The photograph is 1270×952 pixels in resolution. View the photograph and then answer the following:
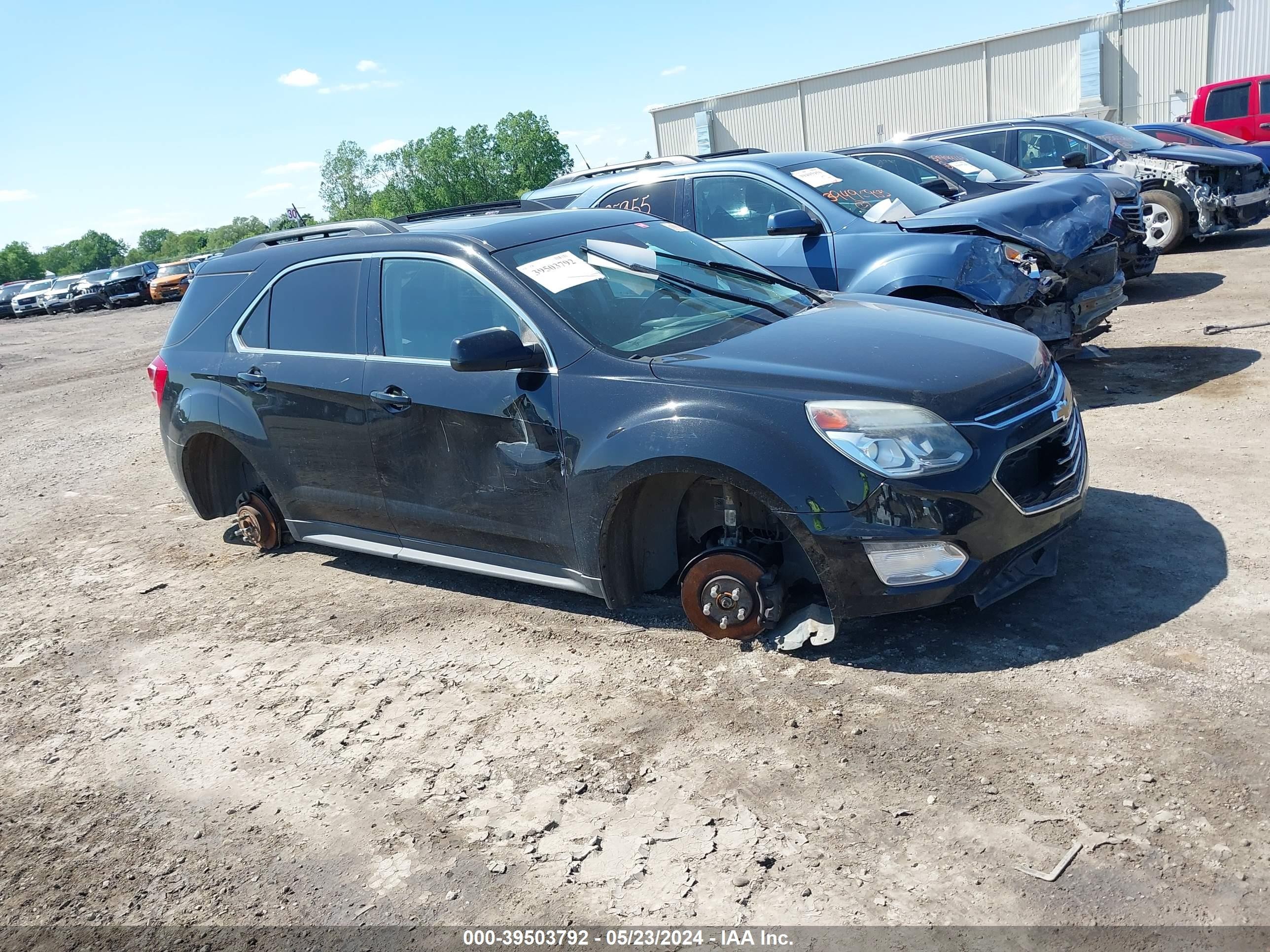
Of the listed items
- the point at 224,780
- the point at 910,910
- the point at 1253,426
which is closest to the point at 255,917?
the point at 224,780

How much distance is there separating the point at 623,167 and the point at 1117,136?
23.9 ft

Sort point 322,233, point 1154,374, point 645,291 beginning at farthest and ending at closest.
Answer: point 1154,374 → point 322,233 → point 645,291

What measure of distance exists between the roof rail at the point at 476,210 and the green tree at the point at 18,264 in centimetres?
14489

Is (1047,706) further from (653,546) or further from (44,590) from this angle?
(44,590)

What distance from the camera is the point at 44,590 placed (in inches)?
240

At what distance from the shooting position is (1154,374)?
7715mm

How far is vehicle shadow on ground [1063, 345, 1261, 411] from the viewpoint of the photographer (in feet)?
23.3

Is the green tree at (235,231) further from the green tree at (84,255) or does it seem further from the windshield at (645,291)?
the windshield at (645,291)

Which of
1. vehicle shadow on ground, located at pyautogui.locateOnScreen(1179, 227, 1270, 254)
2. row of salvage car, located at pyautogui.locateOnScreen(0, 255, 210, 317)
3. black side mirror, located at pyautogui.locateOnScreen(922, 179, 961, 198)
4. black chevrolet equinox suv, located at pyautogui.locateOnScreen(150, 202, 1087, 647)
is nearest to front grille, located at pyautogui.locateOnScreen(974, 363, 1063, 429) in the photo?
black chevrolet equinox suv, located at pyautogui.locateOnScreen(150, 202, 1087, 647)

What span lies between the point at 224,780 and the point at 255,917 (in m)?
0.86

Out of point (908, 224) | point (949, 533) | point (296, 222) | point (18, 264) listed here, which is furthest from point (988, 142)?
point (18, 264)

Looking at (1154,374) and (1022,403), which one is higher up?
(1022,403)

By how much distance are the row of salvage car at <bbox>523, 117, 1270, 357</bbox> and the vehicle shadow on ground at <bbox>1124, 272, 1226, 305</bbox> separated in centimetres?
112

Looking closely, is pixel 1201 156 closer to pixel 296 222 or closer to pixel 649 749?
pixel 649 749
